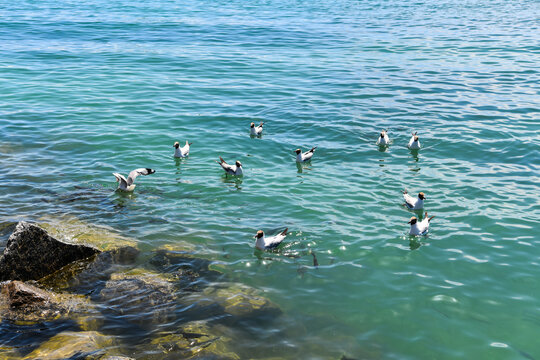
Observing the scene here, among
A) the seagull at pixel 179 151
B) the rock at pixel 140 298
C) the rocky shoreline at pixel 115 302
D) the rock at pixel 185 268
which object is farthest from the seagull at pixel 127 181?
the rock at pixel 140 298

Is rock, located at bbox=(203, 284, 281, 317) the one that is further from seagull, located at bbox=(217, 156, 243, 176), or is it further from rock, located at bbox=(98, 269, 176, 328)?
seagull, located at bbox=(217, 156, 243, 176)

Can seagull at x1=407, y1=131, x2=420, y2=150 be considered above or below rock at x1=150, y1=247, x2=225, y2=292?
above

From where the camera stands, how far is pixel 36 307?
10.3 m

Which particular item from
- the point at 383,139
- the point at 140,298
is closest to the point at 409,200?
the point at 383,139

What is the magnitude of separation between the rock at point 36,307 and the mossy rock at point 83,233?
240 cm

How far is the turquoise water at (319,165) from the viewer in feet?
36.4

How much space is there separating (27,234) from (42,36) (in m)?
32.9

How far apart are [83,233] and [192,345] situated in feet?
18.3

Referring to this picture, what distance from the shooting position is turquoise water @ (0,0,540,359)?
36.4ft

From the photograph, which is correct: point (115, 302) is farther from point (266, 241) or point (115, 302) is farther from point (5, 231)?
point (5, 231)

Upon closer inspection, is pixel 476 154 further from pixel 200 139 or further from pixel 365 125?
pixel 200 139

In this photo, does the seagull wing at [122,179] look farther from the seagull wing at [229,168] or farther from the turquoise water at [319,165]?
the seagull wing at [229,168]

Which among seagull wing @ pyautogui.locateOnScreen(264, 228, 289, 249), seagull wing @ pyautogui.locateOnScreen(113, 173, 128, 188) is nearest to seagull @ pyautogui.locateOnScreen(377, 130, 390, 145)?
seagull wing @ pyautogui.locateOnScreen(264, 228, 289, 249)

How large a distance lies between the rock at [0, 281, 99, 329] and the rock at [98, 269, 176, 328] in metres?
0.47
